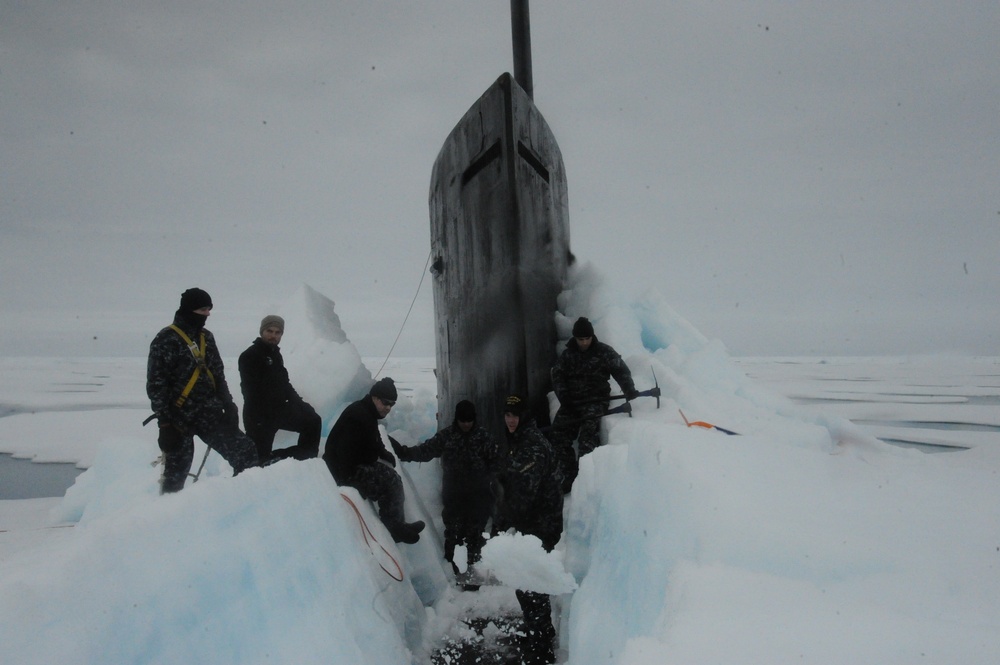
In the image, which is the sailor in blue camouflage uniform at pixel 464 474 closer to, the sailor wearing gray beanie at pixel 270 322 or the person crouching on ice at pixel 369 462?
the person crouching on ice at pixel 369 462

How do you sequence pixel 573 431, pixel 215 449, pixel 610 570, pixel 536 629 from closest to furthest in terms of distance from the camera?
pixel 610 570 → pixel 536 629 → pixel 215 449 → pixel 573 431


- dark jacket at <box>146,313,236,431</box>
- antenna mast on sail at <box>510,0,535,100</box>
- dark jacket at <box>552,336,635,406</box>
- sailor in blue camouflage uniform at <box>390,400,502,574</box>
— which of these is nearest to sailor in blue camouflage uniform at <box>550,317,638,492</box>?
dark jacket at <box>552,336,635,406</box>

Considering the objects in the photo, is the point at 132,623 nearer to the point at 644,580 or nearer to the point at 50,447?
the point at 644,580

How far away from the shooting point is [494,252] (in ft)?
17.6

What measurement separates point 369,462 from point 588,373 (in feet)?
6.66

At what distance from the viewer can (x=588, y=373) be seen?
489 centimetres

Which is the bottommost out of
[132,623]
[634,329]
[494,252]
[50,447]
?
[50,447]

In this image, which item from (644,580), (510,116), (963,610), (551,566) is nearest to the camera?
(963,610)

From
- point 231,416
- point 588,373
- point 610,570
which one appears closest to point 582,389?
point 588,373

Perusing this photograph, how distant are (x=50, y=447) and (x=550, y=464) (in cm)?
1836

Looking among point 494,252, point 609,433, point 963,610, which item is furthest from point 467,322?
point 963,610

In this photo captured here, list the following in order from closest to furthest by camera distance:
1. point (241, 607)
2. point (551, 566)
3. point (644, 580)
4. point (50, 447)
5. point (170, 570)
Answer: point (170, 570)
point (241, 607)
point (644, 580)
point (551, 566)
point (50, 447)

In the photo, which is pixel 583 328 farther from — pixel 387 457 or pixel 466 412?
pixel 387 457

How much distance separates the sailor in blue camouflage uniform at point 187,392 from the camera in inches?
142
